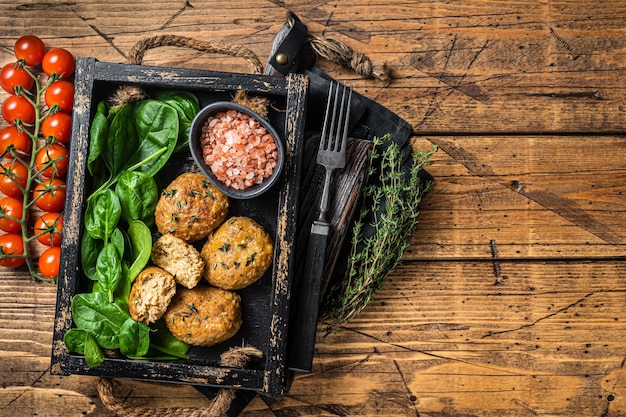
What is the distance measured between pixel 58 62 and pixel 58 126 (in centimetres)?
21

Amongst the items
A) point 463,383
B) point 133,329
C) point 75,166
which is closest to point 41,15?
point 75,166

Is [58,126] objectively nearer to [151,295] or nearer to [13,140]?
[13,140]

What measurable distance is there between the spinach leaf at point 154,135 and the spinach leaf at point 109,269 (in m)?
0.25

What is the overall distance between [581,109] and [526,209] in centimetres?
39

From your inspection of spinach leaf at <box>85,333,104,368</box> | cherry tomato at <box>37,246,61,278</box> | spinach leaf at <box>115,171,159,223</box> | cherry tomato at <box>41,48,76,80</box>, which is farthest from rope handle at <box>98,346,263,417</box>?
Answer: cherry tomato at <box>41,48,76,80</box>

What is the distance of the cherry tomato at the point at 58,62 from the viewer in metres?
1.94

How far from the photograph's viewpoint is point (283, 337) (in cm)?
174

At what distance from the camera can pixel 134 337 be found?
170 centimetres

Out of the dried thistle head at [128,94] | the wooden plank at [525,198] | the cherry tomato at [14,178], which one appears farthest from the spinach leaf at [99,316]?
the wooden plank at [525,198]

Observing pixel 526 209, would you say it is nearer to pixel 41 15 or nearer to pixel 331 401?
pixel 331 401

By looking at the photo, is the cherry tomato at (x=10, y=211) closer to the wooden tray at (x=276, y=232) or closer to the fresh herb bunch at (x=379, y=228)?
the wooden tray at (x=276, y=232)

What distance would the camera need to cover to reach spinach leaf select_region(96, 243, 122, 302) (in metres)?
1.71

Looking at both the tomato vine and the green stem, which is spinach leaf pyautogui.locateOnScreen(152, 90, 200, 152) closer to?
the green stem

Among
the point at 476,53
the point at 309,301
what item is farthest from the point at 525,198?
the point at 309,301
